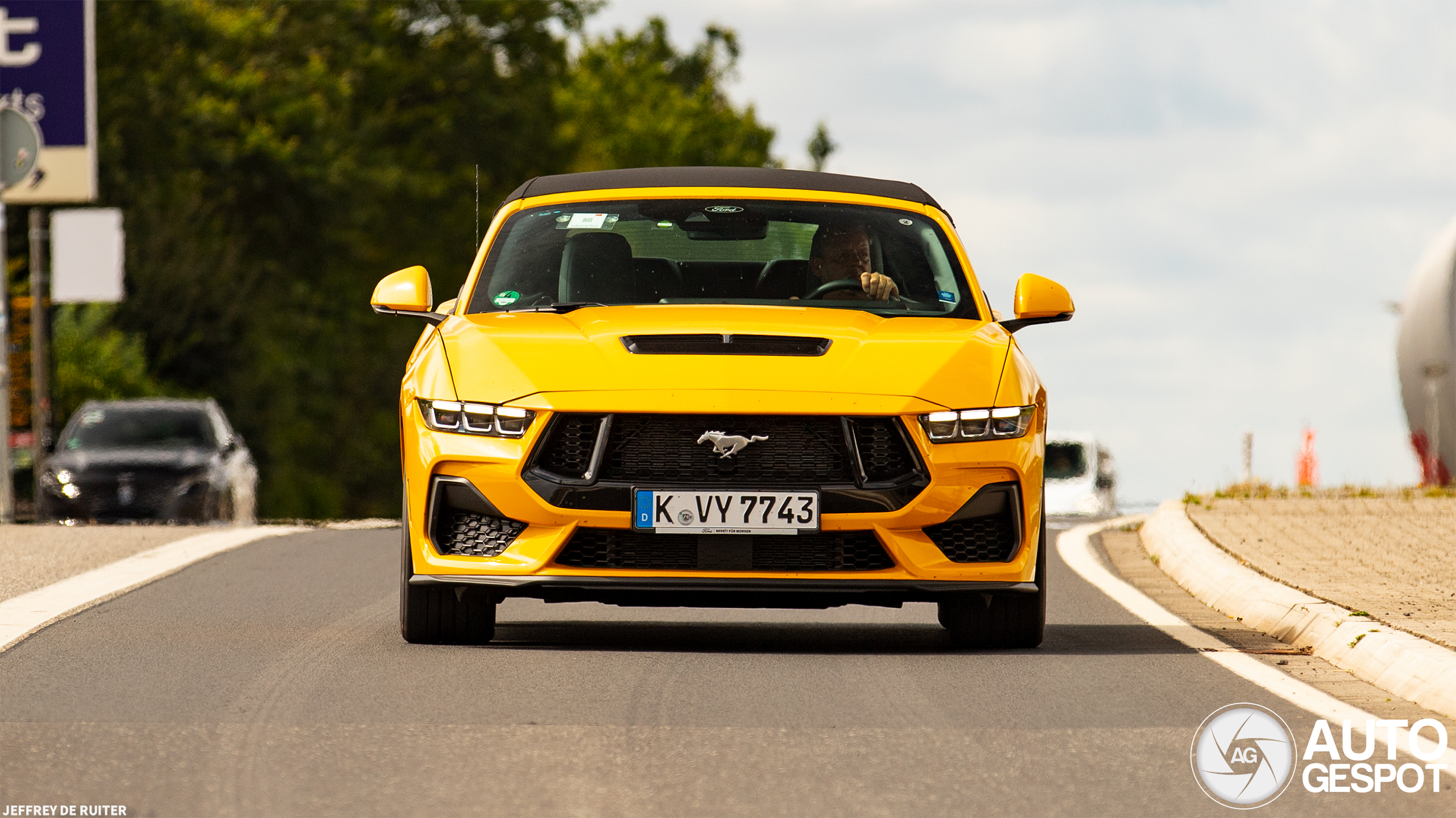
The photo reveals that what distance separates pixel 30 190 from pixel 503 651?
17847 millimetres

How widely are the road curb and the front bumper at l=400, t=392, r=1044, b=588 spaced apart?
4.48 ft

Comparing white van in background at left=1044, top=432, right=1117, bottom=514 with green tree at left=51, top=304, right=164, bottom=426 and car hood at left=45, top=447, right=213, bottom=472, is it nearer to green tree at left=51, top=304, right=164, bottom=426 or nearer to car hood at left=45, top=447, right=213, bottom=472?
green tree at left=51, top=304, right=164, bottom=426

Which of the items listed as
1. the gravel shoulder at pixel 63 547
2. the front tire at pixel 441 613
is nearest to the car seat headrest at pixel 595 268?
the front tire at pixel 441 613

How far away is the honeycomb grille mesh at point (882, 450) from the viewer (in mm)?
8195

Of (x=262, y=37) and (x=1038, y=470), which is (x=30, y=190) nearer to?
(x=1038, y=470)

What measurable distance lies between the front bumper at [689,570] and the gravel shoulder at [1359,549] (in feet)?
5.72

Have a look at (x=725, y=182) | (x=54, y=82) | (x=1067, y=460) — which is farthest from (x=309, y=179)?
(x=725, y=182)

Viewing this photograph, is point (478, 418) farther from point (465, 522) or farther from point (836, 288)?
point (836, 288)

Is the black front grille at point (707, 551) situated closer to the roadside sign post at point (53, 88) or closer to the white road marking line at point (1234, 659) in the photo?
the white road marking line at point (1234, 659)

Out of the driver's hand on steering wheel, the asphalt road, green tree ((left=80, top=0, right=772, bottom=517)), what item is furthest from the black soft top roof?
green tree ((left=80, top=0, right=772, bottom=517))

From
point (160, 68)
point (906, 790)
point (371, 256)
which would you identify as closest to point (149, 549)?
point (906, 790)

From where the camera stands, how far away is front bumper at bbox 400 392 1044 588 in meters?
8.18

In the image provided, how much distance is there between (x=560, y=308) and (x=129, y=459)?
15625 mm

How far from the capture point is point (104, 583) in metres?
11.3
